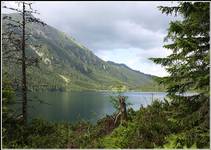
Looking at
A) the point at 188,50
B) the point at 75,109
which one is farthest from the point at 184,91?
the point at 75,109

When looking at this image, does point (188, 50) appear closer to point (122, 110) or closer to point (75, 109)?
point (122, 110)

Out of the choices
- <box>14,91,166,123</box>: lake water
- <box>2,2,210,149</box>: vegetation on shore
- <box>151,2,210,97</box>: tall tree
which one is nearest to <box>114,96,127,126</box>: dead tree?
<box>14,91,166,123</box>: lake water

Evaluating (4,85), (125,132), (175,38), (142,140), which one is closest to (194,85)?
(175,38)

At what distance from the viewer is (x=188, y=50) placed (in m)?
9.70

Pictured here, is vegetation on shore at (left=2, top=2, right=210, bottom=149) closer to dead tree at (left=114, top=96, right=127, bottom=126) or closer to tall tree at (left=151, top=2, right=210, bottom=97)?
tall tree at (left=151, top=2, right=210, bottom=97)

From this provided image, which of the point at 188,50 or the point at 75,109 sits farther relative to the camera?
the point at 75,109

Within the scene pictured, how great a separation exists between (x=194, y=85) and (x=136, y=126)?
9.42 feet

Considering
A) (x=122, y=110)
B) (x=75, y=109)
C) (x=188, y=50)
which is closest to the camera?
(x=188, y=50)

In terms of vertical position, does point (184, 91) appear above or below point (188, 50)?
below

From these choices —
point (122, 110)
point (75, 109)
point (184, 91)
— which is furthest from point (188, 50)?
point (75, 109)

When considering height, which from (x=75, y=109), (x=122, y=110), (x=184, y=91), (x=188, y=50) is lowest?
(x=75, y=109)

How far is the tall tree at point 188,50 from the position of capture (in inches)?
368

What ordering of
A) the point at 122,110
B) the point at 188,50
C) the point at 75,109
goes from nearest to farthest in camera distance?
the point at 188,50 < the point at 122,110 < the point at 75,109

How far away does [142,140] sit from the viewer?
10477 millimetres
